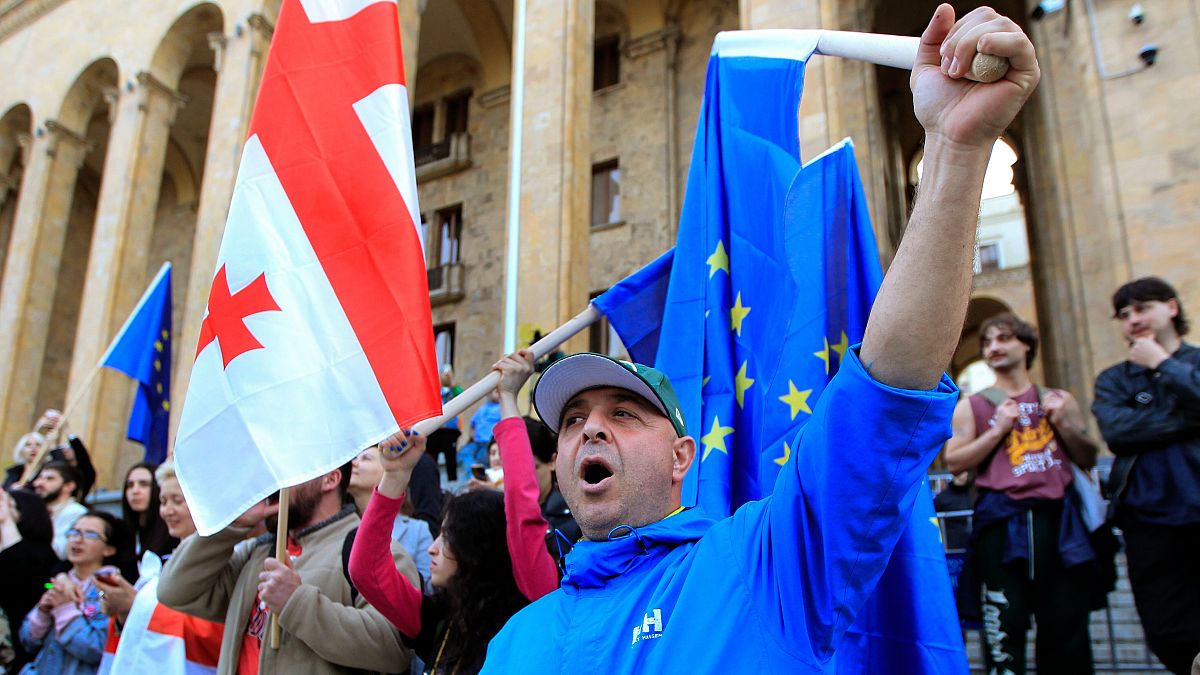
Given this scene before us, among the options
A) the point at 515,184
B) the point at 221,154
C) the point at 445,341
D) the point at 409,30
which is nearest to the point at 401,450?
the point at 515,184

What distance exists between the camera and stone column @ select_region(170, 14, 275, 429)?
14203mm

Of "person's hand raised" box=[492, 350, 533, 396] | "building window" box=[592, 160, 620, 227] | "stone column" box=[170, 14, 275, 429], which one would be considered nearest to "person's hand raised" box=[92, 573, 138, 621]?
"person's hand raised" box=[492, 350, 533, 396]

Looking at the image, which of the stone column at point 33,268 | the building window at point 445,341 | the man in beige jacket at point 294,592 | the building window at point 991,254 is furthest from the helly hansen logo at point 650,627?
the building window at point 991,254

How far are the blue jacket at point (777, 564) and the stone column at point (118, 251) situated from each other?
15.9 m

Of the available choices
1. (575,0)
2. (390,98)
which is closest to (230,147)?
(575,0)

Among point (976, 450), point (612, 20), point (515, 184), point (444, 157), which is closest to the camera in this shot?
point (976, 450)

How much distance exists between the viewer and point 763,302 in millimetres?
3275

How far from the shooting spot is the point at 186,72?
790 inches

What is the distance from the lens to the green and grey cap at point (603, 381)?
6.46 feet

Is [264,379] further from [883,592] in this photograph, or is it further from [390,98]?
[883,592]

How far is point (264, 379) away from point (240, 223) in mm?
695

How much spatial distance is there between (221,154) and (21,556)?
11.1 m

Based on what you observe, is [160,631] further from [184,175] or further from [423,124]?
[184,175]

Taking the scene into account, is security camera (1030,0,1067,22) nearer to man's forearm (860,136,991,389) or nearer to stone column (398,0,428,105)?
stone column (398,0,428,105)
